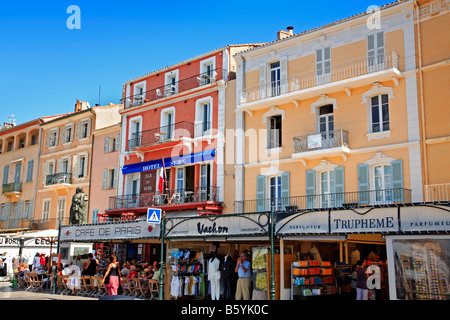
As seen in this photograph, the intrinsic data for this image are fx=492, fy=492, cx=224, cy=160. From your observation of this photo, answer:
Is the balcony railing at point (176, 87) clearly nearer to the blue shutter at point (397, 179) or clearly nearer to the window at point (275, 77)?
the window at point (275, 77)

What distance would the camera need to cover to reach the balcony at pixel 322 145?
2053 cm

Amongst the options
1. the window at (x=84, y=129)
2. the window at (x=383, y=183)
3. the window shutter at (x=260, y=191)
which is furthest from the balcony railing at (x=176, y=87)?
the window at (x=383, y=183)

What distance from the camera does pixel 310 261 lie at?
15859mm

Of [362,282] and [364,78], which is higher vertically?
[364,78]

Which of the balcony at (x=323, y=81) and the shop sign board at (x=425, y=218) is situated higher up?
the balcony at (x=323, y=81)

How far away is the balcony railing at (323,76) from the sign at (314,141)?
2.40 meters

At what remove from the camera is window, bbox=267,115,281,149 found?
23.6m

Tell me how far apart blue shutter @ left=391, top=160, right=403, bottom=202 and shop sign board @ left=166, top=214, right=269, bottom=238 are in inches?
240

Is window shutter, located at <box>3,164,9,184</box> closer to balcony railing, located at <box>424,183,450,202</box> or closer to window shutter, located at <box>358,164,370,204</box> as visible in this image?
window shutter, located at <box>358,164,370,204</box>

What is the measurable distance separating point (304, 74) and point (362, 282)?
1096 centimetres

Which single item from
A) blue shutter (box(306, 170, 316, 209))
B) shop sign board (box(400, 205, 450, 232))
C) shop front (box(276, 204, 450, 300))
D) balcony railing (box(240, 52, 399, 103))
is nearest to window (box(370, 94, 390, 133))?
balcony railing (box(240, 52, 399, 103))

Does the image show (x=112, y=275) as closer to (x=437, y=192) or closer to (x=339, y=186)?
(x=339, y=186)

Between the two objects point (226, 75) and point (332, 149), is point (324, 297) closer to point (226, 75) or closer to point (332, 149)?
point (332, 149)
